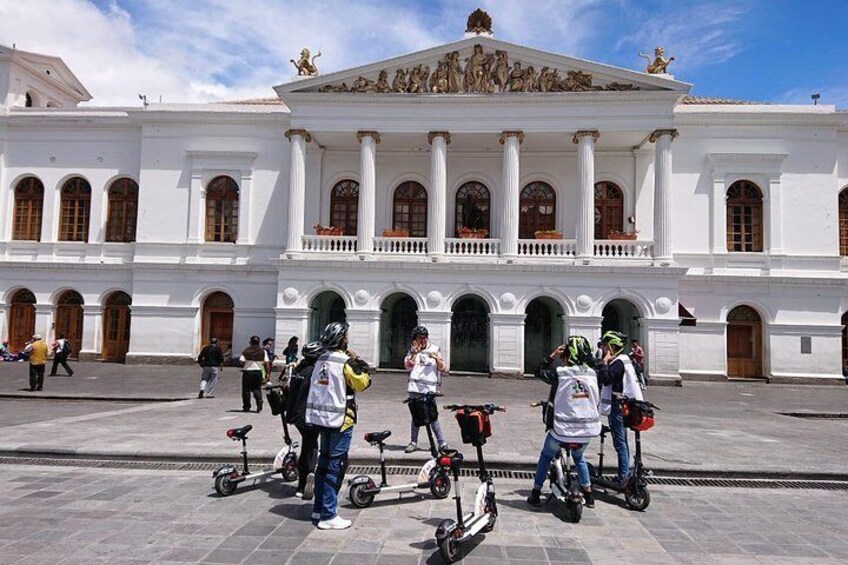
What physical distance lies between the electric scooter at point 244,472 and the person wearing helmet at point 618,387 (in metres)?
4.00

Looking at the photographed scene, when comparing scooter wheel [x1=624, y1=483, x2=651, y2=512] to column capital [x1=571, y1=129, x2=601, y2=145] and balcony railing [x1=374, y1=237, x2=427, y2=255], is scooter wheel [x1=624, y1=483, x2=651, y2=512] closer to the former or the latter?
balcony railing [x1=374, y1=237, x2=427, y2=255]

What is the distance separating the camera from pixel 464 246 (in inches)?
917

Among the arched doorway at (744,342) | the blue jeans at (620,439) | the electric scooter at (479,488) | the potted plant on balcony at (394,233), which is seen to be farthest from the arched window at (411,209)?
the electric scooter at (479,488)

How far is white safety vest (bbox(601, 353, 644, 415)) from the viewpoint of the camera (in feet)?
22.3

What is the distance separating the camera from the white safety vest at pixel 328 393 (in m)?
5.66

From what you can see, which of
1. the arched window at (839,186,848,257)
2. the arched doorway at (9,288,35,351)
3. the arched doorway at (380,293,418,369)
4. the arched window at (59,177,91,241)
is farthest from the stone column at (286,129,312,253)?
the arched window at (839,186,848,257)

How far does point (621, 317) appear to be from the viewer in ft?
79.9

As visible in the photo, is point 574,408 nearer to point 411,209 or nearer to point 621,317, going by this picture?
point 621,317

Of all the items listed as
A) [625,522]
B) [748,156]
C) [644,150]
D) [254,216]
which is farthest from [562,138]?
[625,522]

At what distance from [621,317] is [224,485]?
2080 cm

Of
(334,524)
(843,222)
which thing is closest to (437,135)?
(843,222)

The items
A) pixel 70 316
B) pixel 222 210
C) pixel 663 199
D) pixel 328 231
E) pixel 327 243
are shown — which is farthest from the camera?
pixel 70 316

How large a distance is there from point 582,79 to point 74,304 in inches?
958

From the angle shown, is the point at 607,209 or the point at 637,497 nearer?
the point at 637,497
